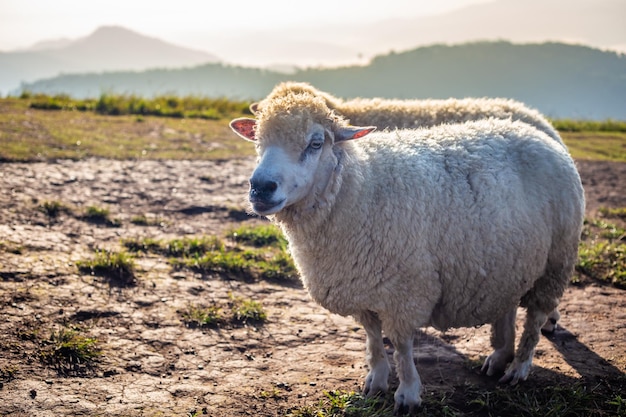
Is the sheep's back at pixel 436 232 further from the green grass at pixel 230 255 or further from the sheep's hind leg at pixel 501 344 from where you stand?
the green grass at pixel 230 255

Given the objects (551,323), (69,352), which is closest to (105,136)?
(69,352)

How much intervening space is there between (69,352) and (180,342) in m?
0.83

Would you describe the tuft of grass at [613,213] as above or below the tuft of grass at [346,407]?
above

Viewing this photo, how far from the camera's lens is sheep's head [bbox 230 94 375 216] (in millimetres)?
3445

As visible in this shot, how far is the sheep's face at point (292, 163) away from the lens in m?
3.43

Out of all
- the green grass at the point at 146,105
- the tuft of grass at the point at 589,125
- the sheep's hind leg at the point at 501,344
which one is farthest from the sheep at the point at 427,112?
the tuft of grass at the point at 589,125

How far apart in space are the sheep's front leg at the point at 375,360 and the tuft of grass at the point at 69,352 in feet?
6.36

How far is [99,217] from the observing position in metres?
6.90

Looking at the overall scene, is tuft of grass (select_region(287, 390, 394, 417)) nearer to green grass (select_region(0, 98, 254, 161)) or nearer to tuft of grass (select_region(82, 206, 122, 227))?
tuft of grass (select_region(82, 206, 122, 227))

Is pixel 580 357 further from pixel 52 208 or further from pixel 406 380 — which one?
pixel 52 208

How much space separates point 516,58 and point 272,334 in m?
61.6

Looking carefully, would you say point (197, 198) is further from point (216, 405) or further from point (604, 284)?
point (604, 284)

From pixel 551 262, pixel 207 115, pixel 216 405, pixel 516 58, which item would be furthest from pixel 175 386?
pixel 516 58

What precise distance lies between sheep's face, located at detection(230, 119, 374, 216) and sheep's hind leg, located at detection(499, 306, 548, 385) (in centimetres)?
198
